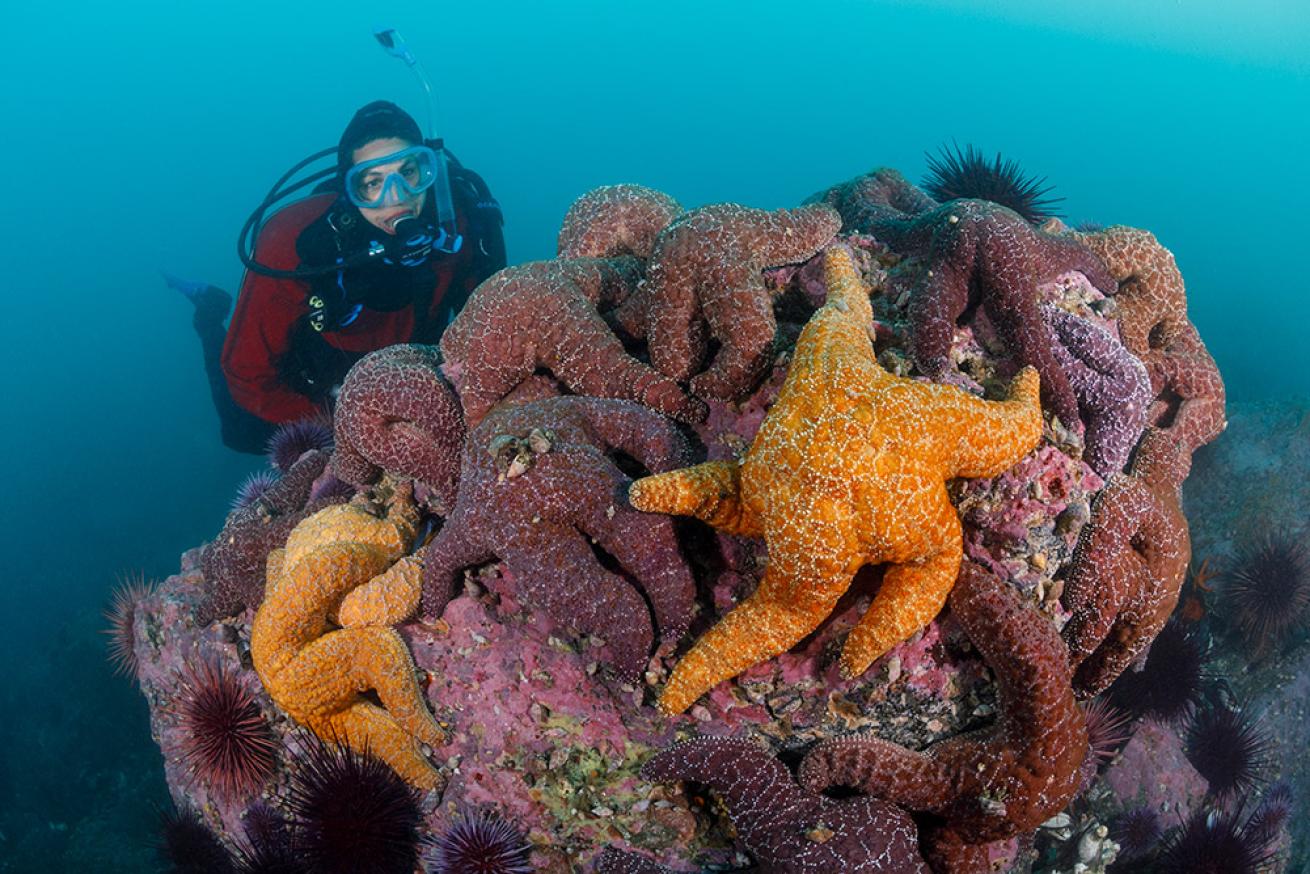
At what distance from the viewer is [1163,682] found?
599 cm

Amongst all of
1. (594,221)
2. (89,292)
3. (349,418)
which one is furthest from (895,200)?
(89,292)

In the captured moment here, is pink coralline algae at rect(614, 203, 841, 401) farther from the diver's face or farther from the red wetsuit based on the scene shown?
the red wetsuit

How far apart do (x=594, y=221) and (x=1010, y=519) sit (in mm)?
3466

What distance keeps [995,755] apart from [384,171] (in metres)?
7.78

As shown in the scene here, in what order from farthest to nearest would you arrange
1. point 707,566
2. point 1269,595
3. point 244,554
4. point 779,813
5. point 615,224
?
1. point 1269,595
2. point 615,224
3. point 244,554
4. point 707,566
5. point 779,813

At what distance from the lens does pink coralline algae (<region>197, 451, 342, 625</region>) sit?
195 inches

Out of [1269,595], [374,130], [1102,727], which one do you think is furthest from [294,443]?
[1269,595]

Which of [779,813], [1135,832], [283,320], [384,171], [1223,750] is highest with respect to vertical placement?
[384,171]

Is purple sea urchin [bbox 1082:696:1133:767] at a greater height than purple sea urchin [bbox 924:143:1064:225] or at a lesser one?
lesser

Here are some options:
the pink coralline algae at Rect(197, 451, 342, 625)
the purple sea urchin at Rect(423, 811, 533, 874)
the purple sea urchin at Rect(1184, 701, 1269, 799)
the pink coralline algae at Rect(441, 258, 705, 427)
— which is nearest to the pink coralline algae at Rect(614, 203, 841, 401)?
the pink coralline algae at Rect(441, 258, 705, 427)

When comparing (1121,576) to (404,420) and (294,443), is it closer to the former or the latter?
(404,420)

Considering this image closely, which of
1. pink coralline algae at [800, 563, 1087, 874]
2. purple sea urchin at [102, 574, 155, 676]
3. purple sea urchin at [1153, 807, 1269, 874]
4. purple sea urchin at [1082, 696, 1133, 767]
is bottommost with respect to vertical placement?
purple sea urchin at [102, 574, 155, 676]

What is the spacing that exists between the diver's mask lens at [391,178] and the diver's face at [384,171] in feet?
0.03

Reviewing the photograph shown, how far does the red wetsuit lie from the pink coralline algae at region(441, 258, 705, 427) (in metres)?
4.66
